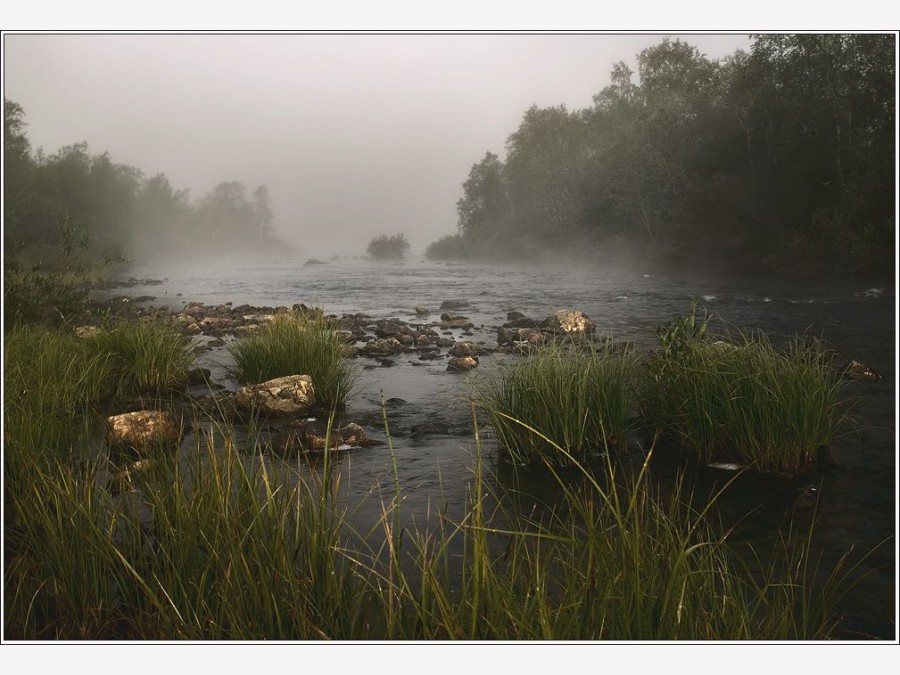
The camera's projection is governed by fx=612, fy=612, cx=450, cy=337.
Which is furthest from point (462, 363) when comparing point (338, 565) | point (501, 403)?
point (338, 565)

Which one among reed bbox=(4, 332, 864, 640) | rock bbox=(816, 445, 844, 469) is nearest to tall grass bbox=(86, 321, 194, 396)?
reed bbox=(4, 332, 864, 640)

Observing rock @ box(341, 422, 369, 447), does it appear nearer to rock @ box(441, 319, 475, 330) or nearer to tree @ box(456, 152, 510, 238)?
tree @ box(456, 152, 510, 238)

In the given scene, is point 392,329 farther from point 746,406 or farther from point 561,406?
point 746,406

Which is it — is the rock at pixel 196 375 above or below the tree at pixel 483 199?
below

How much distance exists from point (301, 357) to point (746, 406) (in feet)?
15.8

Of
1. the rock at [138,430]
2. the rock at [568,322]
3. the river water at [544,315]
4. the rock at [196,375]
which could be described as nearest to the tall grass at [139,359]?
the rock at [196,375]

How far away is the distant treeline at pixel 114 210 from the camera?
745cm

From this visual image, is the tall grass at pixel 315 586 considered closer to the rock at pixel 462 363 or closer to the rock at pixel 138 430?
the rock at pixel 138 430

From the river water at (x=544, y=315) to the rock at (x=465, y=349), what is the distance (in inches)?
11.0

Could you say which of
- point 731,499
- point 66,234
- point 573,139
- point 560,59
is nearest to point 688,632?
point 731,499

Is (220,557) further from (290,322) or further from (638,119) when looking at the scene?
(638,119)

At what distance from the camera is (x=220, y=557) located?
99.9 inches

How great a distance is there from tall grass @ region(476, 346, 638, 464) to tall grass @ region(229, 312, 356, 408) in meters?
2.20

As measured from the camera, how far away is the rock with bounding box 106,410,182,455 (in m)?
4.99
